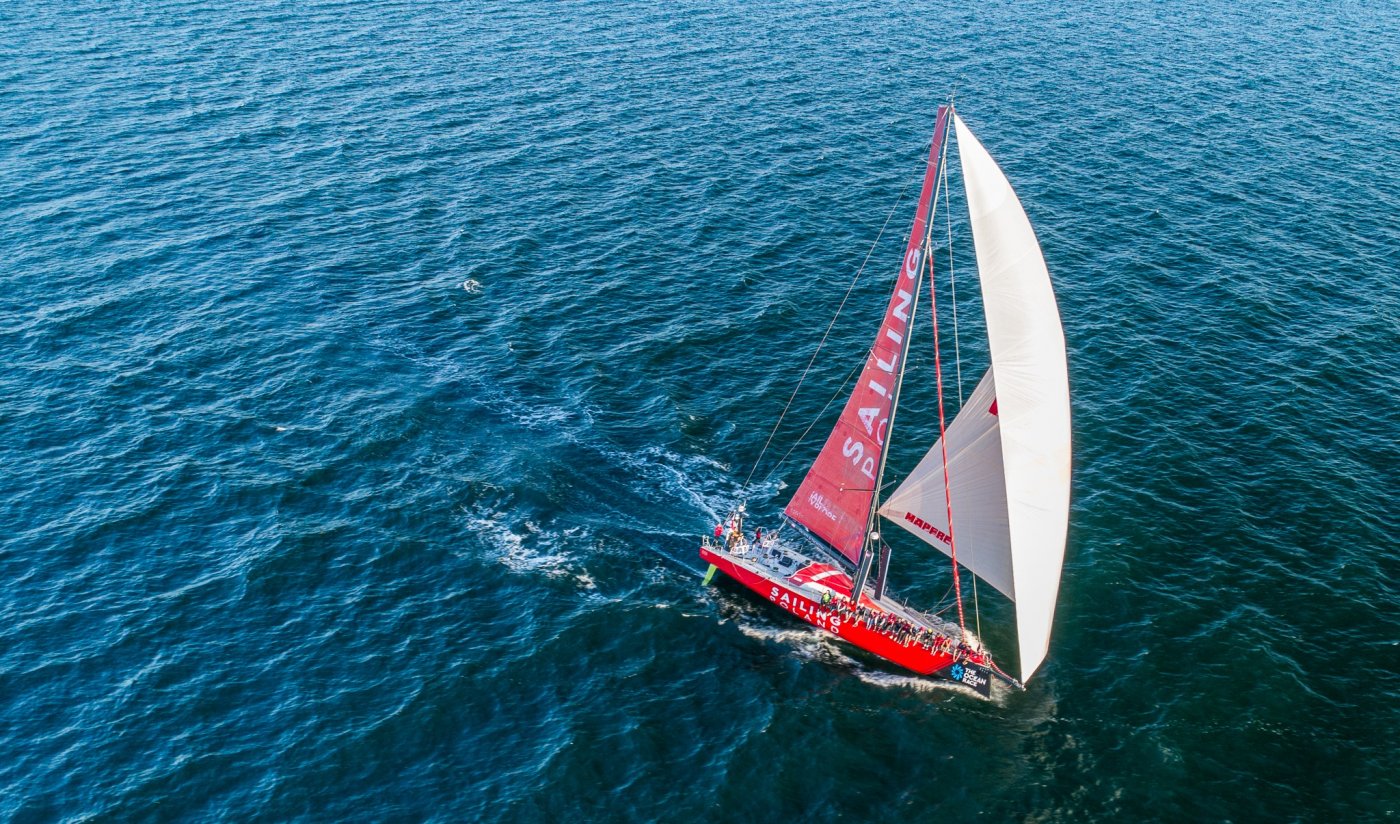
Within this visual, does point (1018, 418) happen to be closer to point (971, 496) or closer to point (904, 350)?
point (904, 350)

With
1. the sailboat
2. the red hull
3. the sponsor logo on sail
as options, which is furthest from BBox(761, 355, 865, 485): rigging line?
the sponsor logo on sail

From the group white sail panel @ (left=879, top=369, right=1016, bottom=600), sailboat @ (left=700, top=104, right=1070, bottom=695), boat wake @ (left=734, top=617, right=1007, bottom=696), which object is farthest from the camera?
boat wake @ (left=734, top=617, right=1007, bottom=696)

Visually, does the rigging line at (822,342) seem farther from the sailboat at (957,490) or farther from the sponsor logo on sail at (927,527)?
the sponsor logo on sail at (927,527)

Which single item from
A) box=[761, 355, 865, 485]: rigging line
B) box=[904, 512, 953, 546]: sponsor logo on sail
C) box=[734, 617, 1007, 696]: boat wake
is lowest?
box=[734, 617, 1007, 696]: boat wake

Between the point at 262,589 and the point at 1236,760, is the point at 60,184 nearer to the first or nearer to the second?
the point at 262,589

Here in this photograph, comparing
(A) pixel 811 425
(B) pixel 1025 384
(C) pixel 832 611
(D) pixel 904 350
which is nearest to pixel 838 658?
(C) pixel 832 611

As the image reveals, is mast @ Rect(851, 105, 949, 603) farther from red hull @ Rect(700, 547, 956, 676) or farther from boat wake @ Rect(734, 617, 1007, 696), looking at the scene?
boat wake @ Rect(734, 617, 1007, 696)
